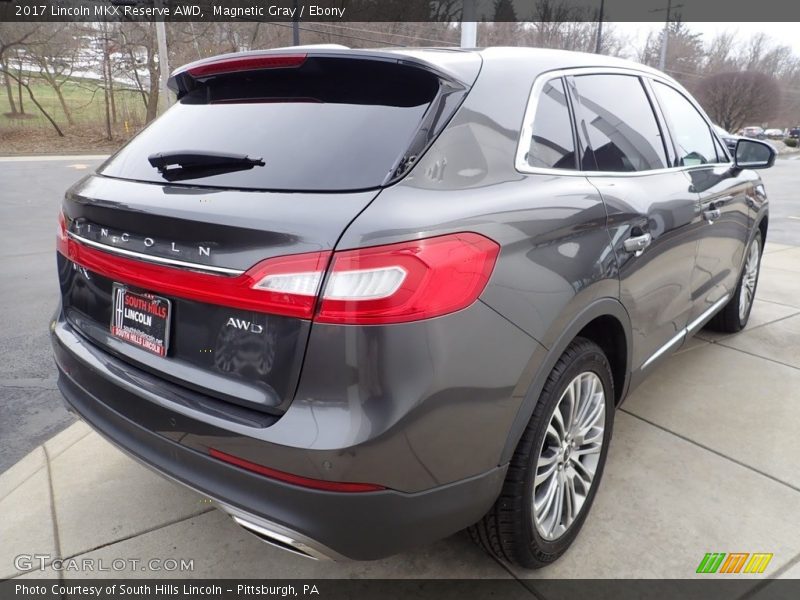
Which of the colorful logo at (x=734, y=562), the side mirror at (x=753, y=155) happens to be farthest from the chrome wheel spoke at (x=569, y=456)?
the side mirror at (x=753, y=155)

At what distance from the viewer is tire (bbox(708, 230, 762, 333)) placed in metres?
4.28

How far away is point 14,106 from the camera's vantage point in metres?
32.5

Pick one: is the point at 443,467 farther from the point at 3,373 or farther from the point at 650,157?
the point at 3,373

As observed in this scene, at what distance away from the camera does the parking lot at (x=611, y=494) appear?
2273 millimetres

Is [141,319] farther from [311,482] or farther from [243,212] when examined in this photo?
[311,482]

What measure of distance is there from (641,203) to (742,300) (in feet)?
8.10

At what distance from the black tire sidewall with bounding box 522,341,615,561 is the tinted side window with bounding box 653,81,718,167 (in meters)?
1.34

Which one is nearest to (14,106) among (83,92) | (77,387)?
(83,92)

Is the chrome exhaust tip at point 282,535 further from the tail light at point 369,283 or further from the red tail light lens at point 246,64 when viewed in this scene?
the red tail light lens at point 246,64

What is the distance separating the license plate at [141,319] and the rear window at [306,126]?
0.37m

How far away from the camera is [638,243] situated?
2350 millimetres

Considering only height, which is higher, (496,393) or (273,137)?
(273,137)

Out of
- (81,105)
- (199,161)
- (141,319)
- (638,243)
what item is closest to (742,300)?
(638,243)

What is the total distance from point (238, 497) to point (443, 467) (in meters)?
0.56
